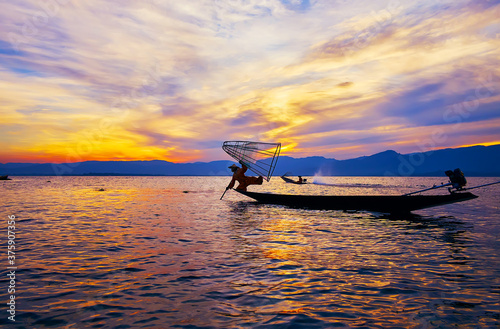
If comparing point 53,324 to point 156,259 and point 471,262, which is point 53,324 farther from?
point 471,262

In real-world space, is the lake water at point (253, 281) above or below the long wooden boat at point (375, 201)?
below

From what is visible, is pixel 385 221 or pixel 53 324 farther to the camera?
pixel 385 221

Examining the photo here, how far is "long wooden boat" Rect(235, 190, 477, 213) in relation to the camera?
65.9 ft

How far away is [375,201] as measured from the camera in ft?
79.4

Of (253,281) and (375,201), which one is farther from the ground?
(375,201)

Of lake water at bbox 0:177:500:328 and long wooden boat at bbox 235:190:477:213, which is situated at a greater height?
long wooden boat at bbox 235:190:477:213

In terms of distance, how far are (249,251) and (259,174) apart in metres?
21.0

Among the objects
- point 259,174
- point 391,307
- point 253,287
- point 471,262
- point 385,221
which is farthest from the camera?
point 259,174

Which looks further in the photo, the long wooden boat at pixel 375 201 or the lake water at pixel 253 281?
the long wooden boat at pixel 375 201

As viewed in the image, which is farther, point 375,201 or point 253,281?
point 375,201

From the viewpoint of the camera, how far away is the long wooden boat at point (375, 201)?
20.1 metres

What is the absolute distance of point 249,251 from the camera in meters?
11.9

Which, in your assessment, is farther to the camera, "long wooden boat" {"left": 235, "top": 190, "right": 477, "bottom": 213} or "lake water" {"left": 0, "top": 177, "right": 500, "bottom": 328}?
"long wooden boat" {"left": 235, "top": 190, "right": 477, "bottom": 213}

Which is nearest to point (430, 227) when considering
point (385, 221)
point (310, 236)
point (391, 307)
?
point (385, 221)
